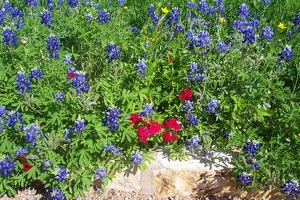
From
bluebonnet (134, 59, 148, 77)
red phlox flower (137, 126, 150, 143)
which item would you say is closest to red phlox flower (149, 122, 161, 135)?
red phlox flower (137, 126, 150, 143)

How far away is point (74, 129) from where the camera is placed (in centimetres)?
325

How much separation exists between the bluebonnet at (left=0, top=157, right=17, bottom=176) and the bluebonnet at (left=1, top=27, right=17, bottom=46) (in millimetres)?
941

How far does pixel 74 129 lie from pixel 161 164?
0.82 meters

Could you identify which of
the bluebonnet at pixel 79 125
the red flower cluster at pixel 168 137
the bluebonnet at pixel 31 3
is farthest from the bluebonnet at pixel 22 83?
the bluebonnet at pixel 31 3

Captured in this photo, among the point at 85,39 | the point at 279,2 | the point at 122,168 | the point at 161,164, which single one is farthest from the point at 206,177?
the point at 279,2

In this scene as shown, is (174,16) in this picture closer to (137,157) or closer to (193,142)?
(193,142)

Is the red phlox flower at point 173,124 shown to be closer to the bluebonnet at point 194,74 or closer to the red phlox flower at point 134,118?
the red phlox flower at point 134,118

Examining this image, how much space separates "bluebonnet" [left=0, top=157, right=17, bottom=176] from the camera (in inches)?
129

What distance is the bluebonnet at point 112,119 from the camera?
10.8ft

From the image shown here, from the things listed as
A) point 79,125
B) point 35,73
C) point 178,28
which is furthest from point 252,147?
point 35,73

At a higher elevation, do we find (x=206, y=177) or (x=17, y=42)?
(x=17, y=42)

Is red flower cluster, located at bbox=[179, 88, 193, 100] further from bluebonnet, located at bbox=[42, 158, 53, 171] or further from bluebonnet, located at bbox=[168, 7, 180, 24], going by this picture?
bluebonnet, located at bbox=[42, 158, 53, 171]

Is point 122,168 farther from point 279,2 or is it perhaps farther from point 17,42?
point 279,2

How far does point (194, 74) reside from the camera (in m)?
3.65
